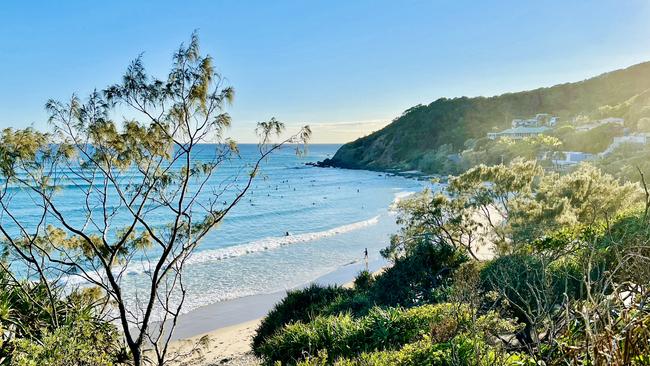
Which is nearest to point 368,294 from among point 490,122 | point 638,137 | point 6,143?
point 6,143

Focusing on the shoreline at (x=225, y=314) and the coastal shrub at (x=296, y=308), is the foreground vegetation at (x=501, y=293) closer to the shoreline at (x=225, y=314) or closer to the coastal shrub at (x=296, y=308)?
the coastal shrub at (x=296, y=308)

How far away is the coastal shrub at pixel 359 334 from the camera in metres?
7.01

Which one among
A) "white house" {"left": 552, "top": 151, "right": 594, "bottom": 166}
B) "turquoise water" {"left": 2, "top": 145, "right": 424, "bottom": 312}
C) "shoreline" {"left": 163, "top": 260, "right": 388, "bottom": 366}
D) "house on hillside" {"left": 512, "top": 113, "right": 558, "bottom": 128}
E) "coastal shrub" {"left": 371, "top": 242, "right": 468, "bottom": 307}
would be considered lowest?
"shoreline" {"left": 163, "top": 260, "right": 388, "bottom": 366}

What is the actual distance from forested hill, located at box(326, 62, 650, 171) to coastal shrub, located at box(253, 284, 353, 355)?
75.3 meters

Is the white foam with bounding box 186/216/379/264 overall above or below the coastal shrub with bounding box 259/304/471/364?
below

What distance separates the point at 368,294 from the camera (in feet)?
41.5

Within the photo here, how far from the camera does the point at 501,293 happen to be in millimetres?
3725

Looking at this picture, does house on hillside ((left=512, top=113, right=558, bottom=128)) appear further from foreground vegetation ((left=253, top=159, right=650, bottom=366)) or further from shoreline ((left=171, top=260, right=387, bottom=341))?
shoreline ((left=171, top=260, right=387, bottom=341))

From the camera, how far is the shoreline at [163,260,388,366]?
14389mm

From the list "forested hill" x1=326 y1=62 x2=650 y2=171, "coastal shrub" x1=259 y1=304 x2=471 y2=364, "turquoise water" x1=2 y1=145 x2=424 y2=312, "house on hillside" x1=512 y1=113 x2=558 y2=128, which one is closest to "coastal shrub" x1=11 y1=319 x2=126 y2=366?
"coastal shrub" x1=259 y1=304 x2=471 y2=364

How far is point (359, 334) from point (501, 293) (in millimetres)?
4178

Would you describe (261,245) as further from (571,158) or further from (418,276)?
(571,158)

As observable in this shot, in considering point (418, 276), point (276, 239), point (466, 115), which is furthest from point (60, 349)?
point (466, 115)

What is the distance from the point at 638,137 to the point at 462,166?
27137 mm
